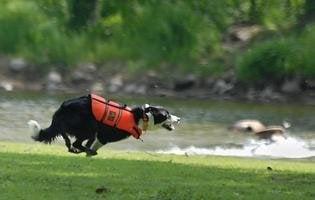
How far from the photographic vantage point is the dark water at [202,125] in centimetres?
2095

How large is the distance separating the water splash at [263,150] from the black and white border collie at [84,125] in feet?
16.0

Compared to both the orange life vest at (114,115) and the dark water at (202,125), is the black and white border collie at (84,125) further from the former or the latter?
the dark water at (202,125)

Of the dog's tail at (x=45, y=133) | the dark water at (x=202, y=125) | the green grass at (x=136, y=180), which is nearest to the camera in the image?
the green grass at (x=136, y=180)

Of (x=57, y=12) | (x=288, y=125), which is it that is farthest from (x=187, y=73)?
(x=288, y=125)

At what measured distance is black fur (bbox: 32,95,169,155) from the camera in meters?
13.5

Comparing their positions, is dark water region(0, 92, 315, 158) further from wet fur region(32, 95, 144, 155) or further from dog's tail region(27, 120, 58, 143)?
dog's tail region(27, 120, 58, 143)

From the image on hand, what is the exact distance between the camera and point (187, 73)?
3900 centimetres

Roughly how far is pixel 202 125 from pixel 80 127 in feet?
42.5

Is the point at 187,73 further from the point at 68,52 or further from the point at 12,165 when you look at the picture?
the point at 12,165

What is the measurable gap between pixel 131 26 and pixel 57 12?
12.6 feet

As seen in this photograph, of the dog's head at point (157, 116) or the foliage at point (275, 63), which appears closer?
the dog's head at point (157, 116)

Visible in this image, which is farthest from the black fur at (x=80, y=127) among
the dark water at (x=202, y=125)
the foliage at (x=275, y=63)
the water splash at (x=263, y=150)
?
the foliage at (x=275, y=63)

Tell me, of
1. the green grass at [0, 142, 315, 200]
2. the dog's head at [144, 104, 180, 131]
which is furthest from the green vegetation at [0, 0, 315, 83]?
the green grass at [0, 142, 315, 200]

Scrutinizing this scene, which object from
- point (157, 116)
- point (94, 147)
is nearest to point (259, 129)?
point (157, 116)
